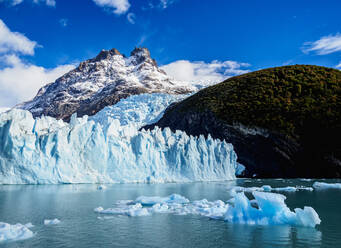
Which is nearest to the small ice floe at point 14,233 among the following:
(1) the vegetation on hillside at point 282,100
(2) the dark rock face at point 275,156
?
(2) the dark rock face at point 275,156

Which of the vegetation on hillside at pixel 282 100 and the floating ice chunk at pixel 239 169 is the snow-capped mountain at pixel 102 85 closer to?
the vegetation on hillside at pixel 282 100

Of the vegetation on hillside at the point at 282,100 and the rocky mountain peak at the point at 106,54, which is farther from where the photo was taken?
the rocky mountain peak at the point at 106,54

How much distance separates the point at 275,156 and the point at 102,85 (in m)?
111

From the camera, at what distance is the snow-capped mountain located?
10581cm

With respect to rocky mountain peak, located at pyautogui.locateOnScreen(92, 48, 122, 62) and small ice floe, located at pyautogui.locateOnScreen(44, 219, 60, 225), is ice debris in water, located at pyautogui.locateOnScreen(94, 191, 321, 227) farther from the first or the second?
rocky mountain peak, located at pyautogui.locateOnScreen(92, 48, 122, 62)

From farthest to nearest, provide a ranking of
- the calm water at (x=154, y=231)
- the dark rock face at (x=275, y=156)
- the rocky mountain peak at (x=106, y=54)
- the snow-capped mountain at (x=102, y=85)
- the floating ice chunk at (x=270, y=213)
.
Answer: the rocky mountain peak at (x=106, y=54) → the snow-capped mountain at (x=102, y=85) → the dark rock face at (x=275, y=156) → the floating ice chunk at (x=270, y=213) → the calm water at (x=154, y=231)

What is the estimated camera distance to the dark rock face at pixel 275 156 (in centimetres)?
3303

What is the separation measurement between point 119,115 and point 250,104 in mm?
21711

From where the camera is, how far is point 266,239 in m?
7.65

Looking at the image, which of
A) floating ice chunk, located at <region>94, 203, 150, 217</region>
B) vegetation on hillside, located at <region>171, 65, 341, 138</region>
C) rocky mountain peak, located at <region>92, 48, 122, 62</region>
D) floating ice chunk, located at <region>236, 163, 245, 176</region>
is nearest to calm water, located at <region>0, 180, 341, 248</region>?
floating ice chunk, located at <region>94, 203, 150, 217</region>

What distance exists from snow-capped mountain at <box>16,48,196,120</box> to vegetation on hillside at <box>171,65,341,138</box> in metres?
54.7

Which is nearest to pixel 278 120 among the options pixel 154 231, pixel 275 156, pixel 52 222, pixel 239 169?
pixel 275 156

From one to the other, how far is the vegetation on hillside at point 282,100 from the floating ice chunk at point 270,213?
90.0 ft

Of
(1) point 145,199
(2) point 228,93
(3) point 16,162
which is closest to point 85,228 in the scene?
(1) point 145,199
